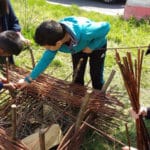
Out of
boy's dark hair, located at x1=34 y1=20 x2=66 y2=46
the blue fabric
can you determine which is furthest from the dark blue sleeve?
boy's dark hair, located at x1=34 y1=20 x2=66 y2=46

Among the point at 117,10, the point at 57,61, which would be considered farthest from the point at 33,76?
the point at 117,10

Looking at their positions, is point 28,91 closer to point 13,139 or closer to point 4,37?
point 4,37

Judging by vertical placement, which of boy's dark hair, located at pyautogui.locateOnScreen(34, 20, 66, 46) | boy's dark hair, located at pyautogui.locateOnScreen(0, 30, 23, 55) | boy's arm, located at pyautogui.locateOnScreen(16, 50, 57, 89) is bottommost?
boy's arm, located at pyautogui.locateOnScreen(16, 50, 57, 89)

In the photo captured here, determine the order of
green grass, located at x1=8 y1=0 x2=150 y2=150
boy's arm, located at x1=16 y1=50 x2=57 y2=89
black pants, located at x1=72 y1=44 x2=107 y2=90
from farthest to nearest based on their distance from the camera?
1. green grass, located at x1=8 y1=0 x2=150 y2=150
2. black pants, located at x1=72 y1=44 x2=107 y2=90
3. boy's arm, located at x1=16 y1=50 x2=57 y2=89

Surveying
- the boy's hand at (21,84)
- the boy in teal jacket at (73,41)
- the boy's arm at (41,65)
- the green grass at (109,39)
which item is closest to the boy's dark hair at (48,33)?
the boy in teal jacket at (73,41)

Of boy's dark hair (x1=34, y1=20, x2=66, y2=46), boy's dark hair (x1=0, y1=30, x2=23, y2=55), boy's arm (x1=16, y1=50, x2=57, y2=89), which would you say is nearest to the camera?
boy's dark hair (x1=34, y1=20, x2=66, y2=46)

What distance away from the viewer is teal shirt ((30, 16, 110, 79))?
2785 mm

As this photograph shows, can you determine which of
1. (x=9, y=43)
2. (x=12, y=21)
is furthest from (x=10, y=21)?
(x=9, y=43)

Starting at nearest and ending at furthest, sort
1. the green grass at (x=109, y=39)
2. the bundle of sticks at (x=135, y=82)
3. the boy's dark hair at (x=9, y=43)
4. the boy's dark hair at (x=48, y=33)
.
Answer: the bundle of sticks at (x=135, y=82)
the boy's dark hair at (x=48, y=33)
the boy's dark hair at (x=9, y=43)
the green grass at (x=109, y=39)

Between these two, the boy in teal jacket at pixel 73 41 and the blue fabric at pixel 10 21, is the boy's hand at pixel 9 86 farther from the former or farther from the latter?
the blue fabric at pixel 10 21

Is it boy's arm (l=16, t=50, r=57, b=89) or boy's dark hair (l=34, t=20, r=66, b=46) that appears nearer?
boy's dark hair (l=34, t=20, r=66, b=46)

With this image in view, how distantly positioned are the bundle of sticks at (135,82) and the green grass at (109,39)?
0.82 m

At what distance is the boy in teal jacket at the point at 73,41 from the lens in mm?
2594

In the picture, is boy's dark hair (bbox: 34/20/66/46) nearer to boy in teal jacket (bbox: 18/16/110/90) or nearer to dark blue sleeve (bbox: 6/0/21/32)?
boy in teal jacket (bbox: 18/16/110/90)
